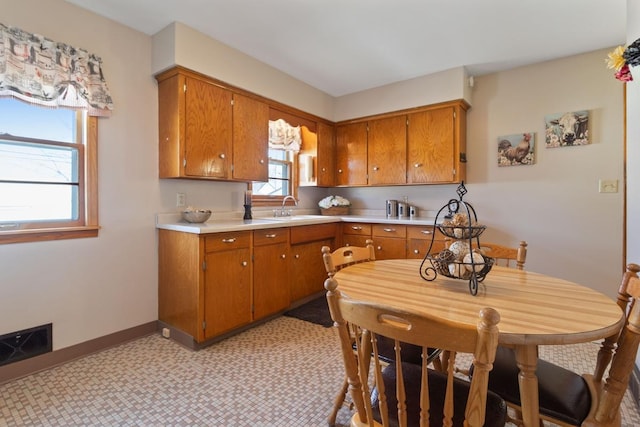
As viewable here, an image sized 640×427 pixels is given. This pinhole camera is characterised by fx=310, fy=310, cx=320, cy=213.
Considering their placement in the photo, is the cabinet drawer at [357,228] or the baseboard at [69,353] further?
the cabinet drawer at [357,228]

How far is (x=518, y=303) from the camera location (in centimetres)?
116

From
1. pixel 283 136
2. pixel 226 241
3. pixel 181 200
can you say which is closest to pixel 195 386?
pixel 226 241

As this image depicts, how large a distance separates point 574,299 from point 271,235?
7.48 ft

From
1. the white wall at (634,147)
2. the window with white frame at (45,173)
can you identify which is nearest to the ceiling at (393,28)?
the white wall at (634,147)

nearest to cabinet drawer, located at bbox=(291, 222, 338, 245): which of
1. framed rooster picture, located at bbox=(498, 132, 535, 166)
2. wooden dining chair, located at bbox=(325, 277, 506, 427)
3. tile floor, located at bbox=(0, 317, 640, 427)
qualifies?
tile floor, located at bbox=(0, 317, 640, 427)

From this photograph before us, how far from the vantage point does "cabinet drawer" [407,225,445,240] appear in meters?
3.35

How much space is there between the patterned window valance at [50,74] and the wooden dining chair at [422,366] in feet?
7.92

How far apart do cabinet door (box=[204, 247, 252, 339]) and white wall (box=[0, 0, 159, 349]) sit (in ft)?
2.25

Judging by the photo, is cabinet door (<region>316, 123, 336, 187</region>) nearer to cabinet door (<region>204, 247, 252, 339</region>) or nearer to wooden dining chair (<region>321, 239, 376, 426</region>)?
cabinet door (<region>204, 247, 252, 339</region>)

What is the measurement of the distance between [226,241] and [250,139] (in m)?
1.17

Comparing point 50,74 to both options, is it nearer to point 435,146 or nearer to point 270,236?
point 270,236

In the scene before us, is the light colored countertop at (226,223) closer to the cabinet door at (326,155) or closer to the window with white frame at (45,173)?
the window with white frame at (45,173)

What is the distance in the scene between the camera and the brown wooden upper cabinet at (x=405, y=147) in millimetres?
3504

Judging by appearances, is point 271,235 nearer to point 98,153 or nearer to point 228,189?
point 228,189
